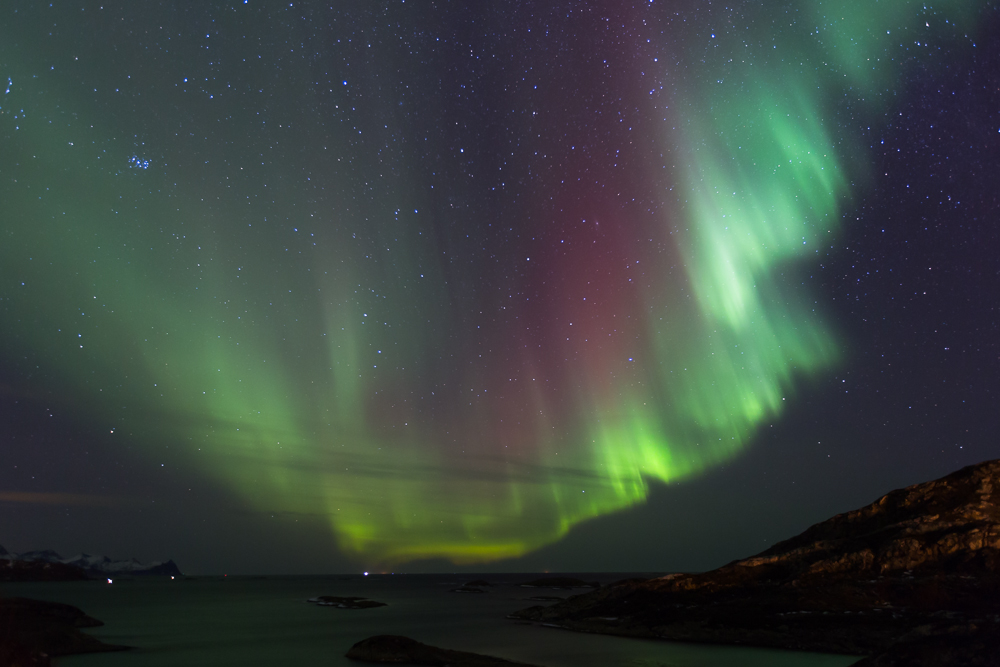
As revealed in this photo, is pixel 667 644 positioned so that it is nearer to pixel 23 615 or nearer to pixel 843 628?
pixel 843 628

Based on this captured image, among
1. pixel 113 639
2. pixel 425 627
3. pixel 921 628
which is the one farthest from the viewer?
pixel 425 627

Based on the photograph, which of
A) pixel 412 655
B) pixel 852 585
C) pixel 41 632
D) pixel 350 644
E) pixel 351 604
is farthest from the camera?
pixel 351 604

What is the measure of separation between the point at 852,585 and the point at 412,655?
34.6m

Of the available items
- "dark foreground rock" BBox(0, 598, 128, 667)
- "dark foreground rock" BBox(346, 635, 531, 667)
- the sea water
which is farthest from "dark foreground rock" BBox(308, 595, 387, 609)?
"dark foreground rock" BBox(346, 635, 531, 667)

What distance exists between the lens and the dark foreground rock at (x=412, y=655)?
38.8 meters

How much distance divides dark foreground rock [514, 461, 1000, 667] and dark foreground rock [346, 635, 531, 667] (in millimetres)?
20200

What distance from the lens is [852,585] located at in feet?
163

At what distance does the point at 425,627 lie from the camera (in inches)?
2911

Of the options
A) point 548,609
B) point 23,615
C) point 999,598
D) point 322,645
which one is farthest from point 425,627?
point 999,598

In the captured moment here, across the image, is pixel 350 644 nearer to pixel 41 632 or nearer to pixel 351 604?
pixel 41 632

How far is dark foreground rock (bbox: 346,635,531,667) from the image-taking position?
38812 mm

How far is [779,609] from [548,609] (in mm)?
30938

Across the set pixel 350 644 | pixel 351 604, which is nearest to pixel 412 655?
pixel 350 644

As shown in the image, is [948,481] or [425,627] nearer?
[948,481]
